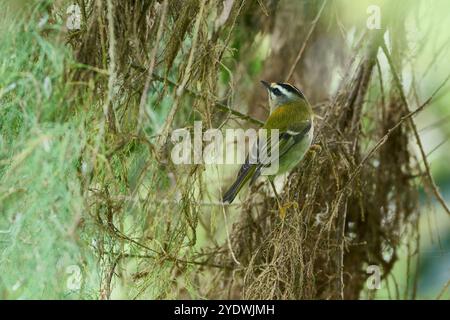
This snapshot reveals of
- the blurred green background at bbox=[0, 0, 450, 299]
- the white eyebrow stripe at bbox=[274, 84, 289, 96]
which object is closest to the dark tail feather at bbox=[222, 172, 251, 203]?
the blurred green background at bbox=[0, 0, 450, 299]

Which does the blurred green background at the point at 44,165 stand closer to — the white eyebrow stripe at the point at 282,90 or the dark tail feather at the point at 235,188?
the dark tail feather at the point at 235,188

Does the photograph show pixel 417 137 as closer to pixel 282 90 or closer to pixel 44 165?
pixel 282 90

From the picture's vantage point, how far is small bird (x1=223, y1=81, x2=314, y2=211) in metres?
4.14

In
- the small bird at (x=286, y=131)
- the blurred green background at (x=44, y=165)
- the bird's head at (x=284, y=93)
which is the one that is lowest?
the blurred green background at (x=44, y=165)

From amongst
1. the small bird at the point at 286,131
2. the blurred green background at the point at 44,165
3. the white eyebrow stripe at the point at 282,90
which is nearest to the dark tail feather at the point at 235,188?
the small bird at the point at 286,131

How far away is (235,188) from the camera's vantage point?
4062mm

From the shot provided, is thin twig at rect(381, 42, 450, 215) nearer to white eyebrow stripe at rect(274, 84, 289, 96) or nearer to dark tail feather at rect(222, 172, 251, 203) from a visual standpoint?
white eyebrow stripe at rect(274, 84, 289, 96)

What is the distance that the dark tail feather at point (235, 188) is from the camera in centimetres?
401

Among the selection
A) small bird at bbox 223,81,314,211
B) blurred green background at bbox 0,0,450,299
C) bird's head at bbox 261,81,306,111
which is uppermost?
bird's head at bbox 261,81,306,111

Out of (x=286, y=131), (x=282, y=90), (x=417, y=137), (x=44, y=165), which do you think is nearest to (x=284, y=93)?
(x=282, y=90)

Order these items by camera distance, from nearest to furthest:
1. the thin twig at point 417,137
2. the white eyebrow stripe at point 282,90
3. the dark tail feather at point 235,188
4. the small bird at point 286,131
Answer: the dark tail feather at point 235,188 → the small bird at point 286,131 → the thin twig at point 417,137 → the white eyebrow stripe at point 282,90

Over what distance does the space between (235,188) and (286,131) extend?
1.84ft

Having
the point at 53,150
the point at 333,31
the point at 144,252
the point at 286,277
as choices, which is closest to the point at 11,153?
the point at 53,150

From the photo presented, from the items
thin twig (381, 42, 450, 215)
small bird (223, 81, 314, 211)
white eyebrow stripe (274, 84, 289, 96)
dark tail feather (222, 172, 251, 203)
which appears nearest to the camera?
dark tail feather (222, 172, 251, 203)
